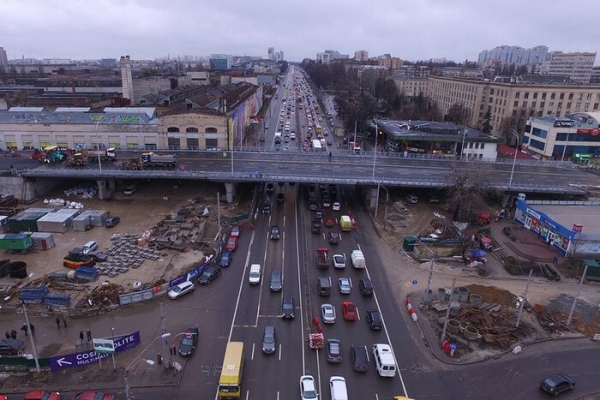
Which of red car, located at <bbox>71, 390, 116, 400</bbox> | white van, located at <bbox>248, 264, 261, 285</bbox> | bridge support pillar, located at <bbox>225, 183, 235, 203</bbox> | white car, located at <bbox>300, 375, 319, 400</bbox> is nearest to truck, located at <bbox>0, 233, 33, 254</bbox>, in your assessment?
bridge support pillar, located at <bbox>225, 183, 235, 203</bbox>

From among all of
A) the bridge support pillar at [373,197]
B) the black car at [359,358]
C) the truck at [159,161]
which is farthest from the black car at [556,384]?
the truck at [159,161]

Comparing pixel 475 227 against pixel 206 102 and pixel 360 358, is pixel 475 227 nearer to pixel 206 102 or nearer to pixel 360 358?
pixel 360 358

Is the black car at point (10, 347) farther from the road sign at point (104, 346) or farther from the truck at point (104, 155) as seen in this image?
the truck at point (104, 155)

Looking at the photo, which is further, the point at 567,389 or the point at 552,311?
the point at 552,311

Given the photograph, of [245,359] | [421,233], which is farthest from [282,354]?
[421,233]

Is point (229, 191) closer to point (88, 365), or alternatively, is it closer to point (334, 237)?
point (334, 237)

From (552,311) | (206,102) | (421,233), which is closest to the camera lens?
(552,311)

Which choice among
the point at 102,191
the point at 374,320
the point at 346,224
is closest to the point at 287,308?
the point at 374,320
